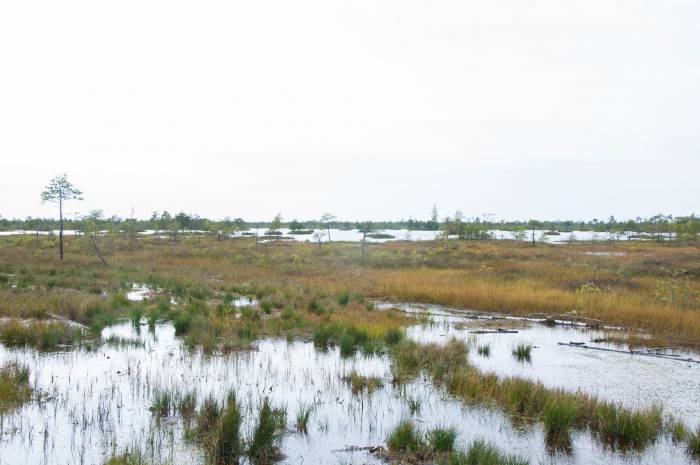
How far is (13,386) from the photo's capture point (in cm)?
792

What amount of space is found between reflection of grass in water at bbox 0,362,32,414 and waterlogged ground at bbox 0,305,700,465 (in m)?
0.22

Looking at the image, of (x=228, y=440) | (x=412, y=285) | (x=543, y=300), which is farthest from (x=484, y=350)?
(x=412, y=285)

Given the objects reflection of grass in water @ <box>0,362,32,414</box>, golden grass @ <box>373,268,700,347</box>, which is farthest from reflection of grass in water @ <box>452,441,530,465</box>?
golden grass @ <box>373,268,700,347</box>

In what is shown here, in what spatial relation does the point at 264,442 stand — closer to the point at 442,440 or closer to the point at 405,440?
the point at 405,440

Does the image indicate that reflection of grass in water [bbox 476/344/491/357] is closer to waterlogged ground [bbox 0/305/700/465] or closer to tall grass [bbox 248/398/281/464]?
waterlogged ground [bbox 0/305/700/465]

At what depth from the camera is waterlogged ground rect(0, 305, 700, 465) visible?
6.41m

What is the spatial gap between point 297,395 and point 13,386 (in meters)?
4.72

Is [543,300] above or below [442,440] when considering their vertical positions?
below

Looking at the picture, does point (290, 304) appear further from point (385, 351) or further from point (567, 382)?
point (567, 382)

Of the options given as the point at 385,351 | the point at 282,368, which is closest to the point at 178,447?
the point at 282,368

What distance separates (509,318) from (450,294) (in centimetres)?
364

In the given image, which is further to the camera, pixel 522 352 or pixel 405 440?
pixel 522 352

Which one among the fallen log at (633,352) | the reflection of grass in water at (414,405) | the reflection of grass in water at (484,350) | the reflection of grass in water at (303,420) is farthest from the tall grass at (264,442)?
the fallen log at (633,352)

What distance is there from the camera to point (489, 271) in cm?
2903
